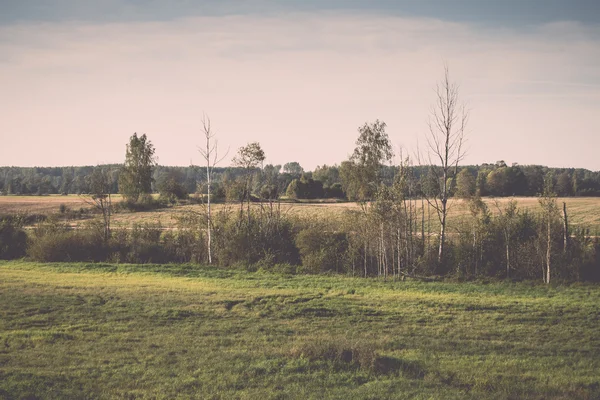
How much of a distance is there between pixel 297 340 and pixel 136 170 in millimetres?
67080

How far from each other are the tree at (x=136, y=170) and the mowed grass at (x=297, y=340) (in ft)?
169

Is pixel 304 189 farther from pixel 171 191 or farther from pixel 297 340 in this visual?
pixel 297 340

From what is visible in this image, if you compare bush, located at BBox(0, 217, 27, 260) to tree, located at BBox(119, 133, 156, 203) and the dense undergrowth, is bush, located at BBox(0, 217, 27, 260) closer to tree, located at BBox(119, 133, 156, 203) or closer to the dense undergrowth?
the dense undergrowth

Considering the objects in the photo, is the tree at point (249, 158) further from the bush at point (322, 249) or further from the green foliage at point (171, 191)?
the green foliage at point (171, 191)

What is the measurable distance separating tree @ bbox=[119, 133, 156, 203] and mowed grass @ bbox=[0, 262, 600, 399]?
51.6 m

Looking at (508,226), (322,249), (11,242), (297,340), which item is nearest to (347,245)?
(322,249)

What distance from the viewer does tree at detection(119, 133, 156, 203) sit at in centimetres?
7625

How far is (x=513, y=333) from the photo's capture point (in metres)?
17.0

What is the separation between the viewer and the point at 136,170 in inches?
3031

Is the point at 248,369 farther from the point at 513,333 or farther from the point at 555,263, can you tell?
the point at 555,263

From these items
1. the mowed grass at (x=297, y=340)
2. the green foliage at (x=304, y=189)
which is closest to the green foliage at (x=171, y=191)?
the green foliage at (x=304, y=189)

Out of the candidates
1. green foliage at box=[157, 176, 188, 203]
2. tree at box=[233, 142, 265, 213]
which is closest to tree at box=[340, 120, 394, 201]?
tree at box=[233, 142, 265, 213]

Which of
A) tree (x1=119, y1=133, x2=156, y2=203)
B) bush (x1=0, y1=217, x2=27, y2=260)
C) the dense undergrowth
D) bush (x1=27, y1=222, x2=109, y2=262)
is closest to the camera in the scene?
the dense undergrowth

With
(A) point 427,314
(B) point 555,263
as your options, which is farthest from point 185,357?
(B) point 555,263
